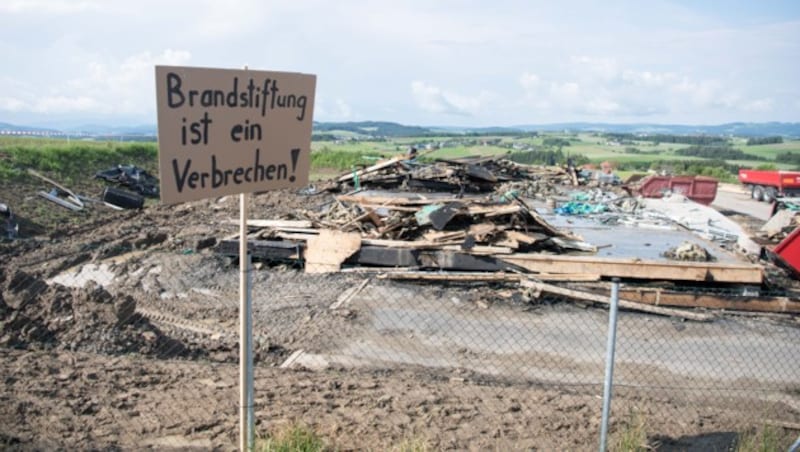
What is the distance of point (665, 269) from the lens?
10.7 meters

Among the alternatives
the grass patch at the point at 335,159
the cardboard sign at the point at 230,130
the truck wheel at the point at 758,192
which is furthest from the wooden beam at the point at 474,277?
the grass patch at the point at 335,159

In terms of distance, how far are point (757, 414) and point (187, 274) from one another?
9140mm

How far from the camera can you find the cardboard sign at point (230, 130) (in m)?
3.46

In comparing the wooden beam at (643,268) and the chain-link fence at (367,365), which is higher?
the wooden beam at (643,268)

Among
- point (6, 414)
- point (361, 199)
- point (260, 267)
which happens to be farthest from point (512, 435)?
point (361, 199)

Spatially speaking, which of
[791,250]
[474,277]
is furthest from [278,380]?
[791,250]

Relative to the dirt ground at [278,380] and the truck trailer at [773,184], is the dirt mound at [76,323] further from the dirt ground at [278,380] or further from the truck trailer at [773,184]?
the truck trailer at [773,184]

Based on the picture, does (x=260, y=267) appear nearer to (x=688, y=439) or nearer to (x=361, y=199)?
(x=361, y=199)

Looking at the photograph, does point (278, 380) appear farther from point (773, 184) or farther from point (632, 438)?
point (773, 184)

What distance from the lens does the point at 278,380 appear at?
6.48 meters

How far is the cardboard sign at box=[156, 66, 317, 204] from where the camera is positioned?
346cm

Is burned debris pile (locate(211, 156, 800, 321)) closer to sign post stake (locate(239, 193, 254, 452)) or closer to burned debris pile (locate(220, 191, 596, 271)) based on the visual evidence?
burned debris pile (locate(220, 191, 596, 271))

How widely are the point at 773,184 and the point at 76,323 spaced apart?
111 ft

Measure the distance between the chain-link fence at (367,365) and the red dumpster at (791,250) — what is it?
7.38 feet
